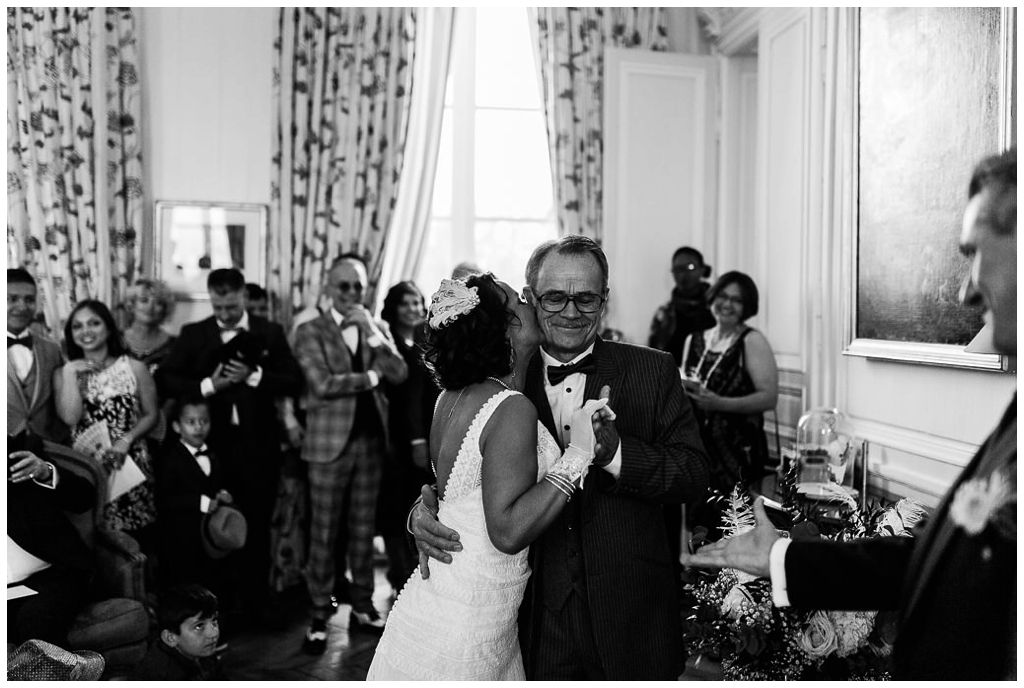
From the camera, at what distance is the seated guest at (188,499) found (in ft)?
13.8

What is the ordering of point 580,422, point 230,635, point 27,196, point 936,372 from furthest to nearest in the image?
1. point 27,196
2. point 230,635
3. point 936,372
4. point 580,422

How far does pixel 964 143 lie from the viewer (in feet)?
10.3

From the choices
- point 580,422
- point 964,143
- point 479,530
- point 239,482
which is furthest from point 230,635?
point 964,143

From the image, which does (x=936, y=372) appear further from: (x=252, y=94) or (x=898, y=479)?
(x=252, y=94)

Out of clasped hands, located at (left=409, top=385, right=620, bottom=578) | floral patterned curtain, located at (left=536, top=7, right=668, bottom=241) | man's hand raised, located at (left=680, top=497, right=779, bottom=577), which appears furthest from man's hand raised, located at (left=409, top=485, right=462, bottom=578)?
floral patterned curtain, located at (left=536, top=7, right=668, bottom=241)

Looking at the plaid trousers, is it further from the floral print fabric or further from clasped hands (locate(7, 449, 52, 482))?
clasped hands (locate(7, 449, 52, 482))

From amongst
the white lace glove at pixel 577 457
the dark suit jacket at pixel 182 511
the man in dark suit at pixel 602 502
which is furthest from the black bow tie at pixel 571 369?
the dark suit jacket at pixel 182 511

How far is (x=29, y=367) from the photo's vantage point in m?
3.93

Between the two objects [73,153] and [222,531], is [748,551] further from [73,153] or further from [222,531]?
[73,153]

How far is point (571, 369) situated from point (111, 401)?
2.75 m

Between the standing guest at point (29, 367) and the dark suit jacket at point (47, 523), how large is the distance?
0.46m

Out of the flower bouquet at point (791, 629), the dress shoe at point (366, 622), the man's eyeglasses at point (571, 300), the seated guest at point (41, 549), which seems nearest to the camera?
the man's eyeglasses at point (571, 300)

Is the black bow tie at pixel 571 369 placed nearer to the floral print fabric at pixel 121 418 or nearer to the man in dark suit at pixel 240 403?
the floral print fabric at pixel 121 418

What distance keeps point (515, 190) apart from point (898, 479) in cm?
349
